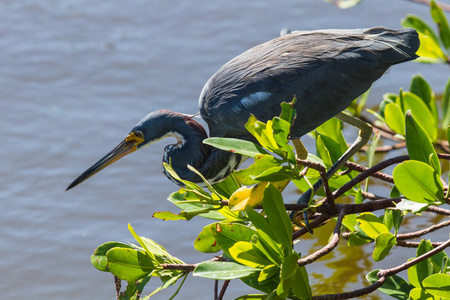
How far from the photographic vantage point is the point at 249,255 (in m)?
1.81

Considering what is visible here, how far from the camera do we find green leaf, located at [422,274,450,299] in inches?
72.8

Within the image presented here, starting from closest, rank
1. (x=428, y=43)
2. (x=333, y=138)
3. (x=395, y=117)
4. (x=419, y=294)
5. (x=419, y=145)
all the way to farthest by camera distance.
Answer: (x=419, y=145)
(x=419, y=294)
(x=395, y=117)
(x=333, y=138)
(x=428, y=43)

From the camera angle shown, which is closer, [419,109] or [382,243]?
[382,243]

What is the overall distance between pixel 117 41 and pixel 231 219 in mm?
4371

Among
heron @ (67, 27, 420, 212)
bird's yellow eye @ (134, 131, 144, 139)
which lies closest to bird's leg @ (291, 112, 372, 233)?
heron @ (67, 27, 420, 212)

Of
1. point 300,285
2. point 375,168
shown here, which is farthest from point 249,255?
point 375,168

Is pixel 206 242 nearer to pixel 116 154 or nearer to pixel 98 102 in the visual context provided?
pixel 116 154

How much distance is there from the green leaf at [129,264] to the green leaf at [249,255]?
0.33m

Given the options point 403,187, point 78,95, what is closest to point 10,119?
point 78,95

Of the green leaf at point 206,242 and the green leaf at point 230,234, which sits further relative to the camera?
the green leaf at point 206,242

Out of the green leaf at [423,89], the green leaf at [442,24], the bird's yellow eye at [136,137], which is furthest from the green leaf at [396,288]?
the green leaf at [442,24]

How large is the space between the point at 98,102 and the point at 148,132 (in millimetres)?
2321

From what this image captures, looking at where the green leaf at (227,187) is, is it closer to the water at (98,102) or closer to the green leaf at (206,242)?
the green leaf at (206,242)

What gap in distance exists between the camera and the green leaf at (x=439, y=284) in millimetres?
1849
